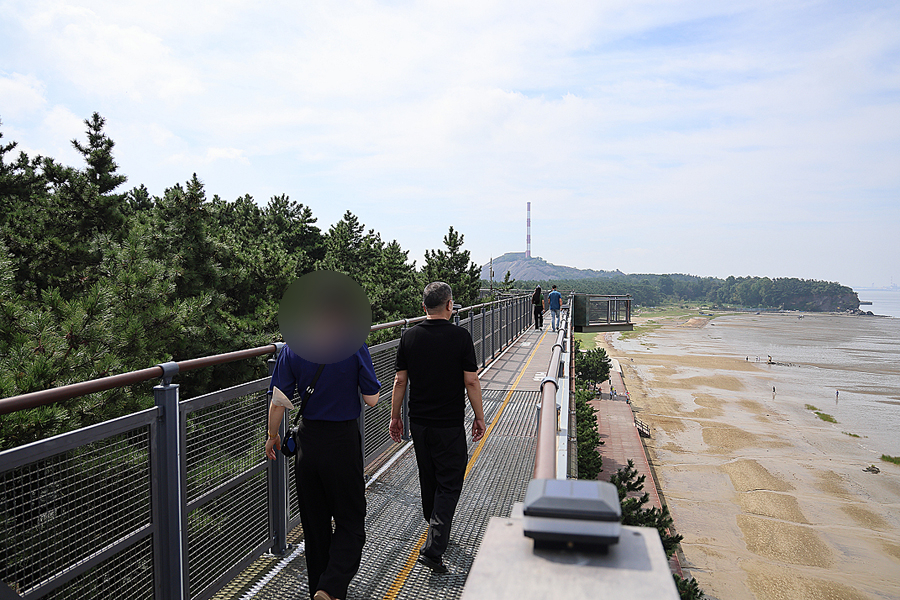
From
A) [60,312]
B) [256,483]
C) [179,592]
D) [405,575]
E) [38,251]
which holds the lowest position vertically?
[405,575]

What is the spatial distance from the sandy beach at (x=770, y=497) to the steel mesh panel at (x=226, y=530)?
67.8 ft

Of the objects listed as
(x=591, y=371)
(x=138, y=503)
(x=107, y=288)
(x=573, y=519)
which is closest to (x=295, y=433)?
(x=138, y=503)

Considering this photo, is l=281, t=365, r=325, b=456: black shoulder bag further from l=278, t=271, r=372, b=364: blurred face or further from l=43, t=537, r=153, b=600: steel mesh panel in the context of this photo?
l=43, t=537, r=153, b=600: steel mesh panel

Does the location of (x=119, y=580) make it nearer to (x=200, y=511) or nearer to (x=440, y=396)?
(x=200, y=511)

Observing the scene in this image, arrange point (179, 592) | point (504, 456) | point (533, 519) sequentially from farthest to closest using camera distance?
1. point (504, 456)
2. point (179, 592)
3. point (533, 519)

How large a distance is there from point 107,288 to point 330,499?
27.1 feet

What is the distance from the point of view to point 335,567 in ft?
11.6

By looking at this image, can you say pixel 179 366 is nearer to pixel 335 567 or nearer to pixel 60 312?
pixel 335 567

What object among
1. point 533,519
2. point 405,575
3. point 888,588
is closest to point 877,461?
point 888,588

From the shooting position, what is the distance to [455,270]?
42188mm

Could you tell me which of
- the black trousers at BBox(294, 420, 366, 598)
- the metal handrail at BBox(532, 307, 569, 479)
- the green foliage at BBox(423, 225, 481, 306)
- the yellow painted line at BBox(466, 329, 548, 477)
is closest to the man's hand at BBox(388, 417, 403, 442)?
the black trousers at BBox(294, 420, 366, 598)

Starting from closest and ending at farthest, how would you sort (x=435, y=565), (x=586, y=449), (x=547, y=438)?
(x=547, y=438) < (x=435, y=565) < (x=586, y=449)

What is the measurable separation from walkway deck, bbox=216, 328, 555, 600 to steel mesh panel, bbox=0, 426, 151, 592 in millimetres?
1215

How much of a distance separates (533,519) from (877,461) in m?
49.9
